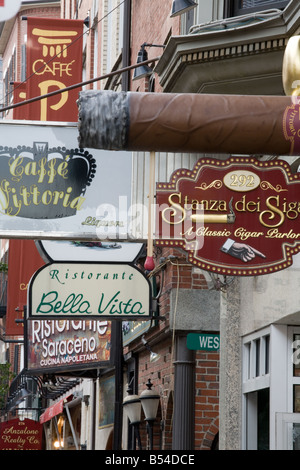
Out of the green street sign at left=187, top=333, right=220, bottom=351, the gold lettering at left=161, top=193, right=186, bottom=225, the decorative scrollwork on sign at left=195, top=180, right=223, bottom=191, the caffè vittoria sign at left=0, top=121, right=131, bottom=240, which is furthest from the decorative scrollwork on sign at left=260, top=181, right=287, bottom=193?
the green street sign at left=187, top=333, right=220, bottom=351

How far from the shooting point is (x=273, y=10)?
9.12m

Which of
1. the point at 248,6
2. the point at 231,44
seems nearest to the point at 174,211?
the point at 231,44

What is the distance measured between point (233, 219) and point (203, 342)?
219 inches

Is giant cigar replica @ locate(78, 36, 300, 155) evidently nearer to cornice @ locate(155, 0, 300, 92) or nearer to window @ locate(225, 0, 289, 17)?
cornice @ locate(155, 0, 300, 92)

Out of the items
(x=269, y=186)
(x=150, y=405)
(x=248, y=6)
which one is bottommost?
(x=150, y=405)

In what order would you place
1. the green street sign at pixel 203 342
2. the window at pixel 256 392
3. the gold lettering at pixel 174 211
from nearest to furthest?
the gold lettering at pixel 174 211
the window at pixel 256 392
the green street sign at pixel 203 342

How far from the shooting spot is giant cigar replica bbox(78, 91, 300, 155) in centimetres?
383

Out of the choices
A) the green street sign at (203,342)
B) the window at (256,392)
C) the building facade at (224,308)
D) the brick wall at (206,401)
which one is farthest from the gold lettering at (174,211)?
the brick wall at (206,401)

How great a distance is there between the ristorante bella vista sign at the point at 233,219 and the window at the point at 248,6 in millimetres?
3596

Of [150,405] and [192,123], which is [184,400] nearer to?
[150,405]

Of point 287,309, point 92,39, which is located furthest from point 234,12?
point 92,39

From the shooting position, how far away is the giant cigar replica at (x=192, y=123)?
383 centimetres

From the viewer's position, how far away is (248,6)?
33.0 feet

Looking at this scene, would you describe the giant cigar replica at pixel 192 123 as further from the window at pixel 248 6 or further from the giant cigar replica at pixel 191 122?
the window at pixel 248 6
